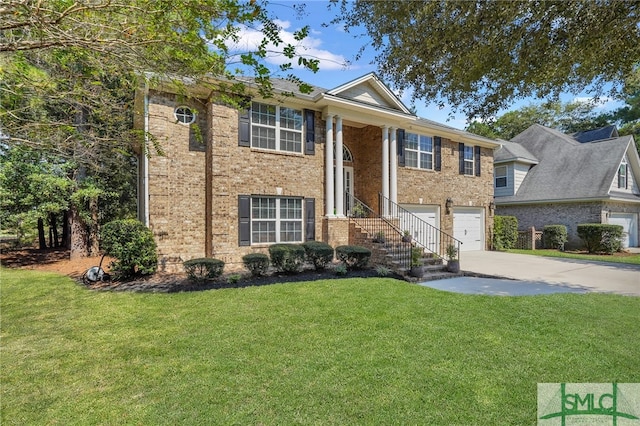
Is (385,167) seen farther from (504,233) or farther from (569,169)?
(569,169)

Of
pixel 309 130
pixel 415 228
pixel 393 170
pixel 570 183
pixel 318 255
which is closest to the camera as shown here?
pixel 318 255

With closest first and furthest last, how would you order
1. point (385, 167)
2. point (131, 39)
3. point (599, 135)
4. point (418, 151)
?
point (131, 39)
point (385, 167)
point (418, 151)
point (599, 135)

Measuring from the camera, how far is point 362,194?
13.6 m

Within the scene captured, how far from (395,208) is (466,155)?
6391 mm

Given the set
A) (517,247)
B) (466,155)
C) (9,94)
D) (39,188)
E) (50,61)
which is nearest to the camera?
(9,94)

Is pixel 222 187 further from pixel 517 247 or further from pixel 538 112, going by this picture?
pixel 538 112

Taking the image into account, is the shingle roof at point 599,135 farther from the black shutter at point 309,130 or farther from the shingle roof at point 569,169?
the black shutter at point 309,130

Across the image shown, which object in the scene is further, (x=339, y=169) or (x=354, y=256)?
(x=339, y=169)

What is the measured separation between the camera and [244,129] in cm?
1001

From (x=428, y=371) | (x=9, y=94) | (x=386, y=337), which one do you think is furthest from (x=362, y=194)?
(x=9, y=94)

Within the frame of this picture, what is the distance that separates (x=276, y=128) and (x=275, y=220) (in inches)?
123

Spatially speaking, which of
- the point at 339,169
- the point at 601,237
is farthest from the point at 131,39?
the point at 601,237

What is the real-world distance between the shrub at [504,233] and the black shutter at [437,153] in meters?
4.88

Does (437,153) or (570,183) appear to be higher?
(437,153)
